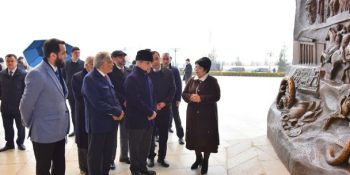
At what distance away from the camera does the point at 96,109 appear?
3443mm

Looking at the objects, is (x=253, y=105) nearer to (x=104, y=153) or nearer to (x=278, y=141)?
(x=278, y=141)

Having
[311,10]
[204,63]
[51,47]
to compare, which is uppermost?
[311,10]

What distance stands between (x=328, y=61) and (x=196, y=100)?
5.24 feet

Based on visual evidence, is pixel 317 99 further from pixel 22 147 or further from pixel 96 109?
pixel 22 147

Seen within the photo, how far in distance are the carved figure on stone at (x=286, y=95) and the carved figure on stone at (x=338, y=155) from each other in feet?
5.08

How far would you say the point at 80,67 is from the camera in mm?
5824

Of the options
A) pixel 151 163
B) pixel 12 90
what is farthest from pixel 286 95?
pixel 12 90

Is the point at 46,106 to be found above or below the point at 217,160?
above

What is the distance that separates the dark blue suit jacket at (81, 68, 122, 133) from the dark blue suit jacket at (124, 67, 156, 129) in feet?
1.16

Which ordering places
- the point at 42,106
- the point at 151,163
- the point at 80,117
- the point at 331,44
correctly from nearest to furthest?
the point at 42,106, the point at 331,44, the point at 80,117, the point at 151,163

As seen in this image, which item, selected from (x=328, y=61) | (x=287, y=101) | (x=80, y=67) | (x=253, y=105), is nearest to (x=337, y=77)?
(x=328, y=61)

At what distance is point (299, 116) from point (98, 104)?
2367mm

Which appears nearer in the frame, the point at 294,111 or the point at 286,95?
the point at 294,111

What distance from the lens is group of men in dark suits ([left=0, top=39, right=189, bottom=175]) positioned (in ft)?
9.98
